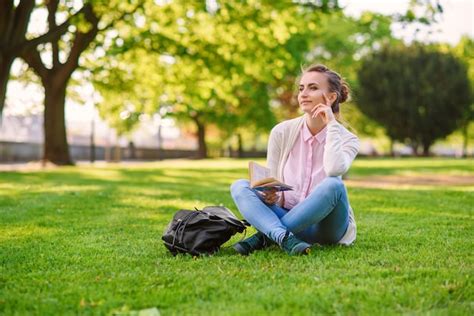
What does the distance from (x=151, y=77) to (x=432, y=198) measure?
1649cm

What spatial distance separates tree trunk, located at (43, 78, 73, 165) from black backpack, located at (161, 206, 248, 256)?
19409 millimetres

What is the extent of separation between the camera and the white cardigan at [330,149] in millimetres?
5070

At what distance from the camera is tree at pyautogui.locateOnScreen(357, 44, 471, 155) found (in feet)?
148

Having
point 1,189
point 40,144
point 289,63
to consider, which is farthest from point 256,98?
point 1,189

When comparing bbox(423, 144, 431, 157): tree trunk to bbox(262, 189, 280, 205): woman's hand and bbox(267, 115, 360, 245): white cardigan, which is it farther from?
bbox(262, 189, 280, 205): woman's hand

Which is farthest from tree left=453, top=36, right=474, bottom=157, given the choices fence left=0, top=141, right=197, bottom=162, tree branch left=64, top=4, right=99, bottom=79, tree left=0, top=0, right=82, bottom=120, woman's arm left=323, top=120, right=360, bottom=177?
woman's arm left=323, top=120, right=360, bottom=177

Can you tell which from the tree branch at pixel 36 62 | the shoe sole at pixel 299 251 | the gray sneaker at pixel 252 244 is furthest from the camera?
the tree branch at pixel 36 62

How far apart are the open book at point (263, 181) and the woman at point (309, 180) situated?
146 millimetres

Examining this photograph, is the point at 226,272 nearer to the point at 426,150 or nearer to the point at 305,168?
the point at 305,168

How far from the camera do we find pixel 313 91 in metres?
5.41

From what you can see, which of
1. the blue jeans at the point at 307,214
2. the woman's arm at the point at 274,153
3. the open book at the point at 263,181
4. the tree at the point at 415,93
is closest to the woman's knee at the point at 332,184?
the blue jeans at the point at 307,214

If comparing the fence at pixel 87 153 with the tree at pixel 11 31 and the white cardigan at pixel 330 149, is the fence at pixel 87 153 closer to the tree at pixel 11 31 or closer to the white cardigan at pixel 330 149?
the tree at pixel 11 31

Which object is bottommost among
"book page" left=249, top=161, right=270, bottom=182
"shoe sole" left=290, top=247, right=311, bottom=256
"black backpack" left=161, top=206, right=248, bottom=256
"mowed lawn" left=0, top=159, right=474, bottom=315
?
"mowed lawn" left=0, top=159, right=474, bottom=315

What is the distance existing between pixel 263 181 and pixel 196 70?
17.8 meters
